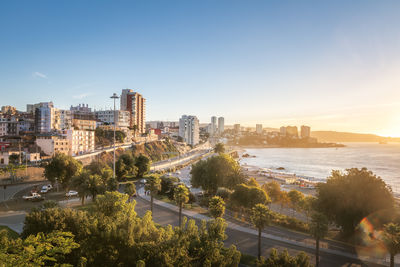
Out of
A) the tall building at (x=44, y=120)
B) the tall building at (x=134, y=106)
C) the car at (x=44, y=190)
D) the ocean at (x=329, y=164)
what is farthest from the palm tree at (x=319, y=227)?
the tall building at (x=134, y=106)

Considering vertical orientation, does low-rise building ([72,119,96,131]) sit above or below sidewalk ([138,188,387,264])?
above

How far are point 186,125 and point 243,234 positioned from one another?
13685 cm

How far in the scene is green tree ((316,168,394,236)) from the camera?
61.8 ft

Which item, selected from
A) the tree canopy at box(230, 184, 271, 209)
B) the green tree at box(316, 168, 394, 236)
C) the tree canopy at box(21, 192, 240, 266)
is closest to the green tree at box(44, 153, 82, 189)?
the tree canopy at box(230, 184, 271, 209)

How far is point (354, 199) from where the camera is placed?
19094mm

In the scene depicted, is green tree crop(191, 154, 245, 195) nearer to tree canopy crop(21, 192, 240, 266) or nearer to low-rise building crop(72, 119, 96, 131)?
tree canopy crop(21, 192, 240, 266)

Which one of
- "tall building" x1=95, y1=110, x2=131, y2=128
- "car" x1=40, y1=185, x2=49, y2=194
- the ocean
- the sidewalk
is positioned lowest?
the ocean

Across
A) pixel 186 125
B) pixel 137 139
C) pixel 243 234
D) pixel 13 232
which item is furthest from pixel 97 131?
pixel 186 125

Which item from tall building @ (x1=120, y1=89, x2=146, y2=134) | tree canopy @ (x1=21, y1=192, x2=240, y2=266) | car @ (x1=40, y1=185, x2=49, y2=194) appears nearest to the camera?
tree canopy @ (x1=21, y1=192, x2=240, y2=266)

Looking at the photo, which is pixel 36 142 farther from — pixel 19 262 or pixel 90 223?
pixel 19 262

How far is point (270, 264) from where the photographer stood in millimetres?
10555

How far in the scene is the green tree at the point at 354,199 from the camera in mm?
18828

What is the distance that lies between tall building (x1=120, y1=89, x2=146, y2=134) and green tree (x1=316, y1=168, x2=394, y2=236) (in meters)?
94.1

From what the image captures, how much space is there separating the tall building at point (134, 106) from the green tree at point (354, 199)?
309 feet
